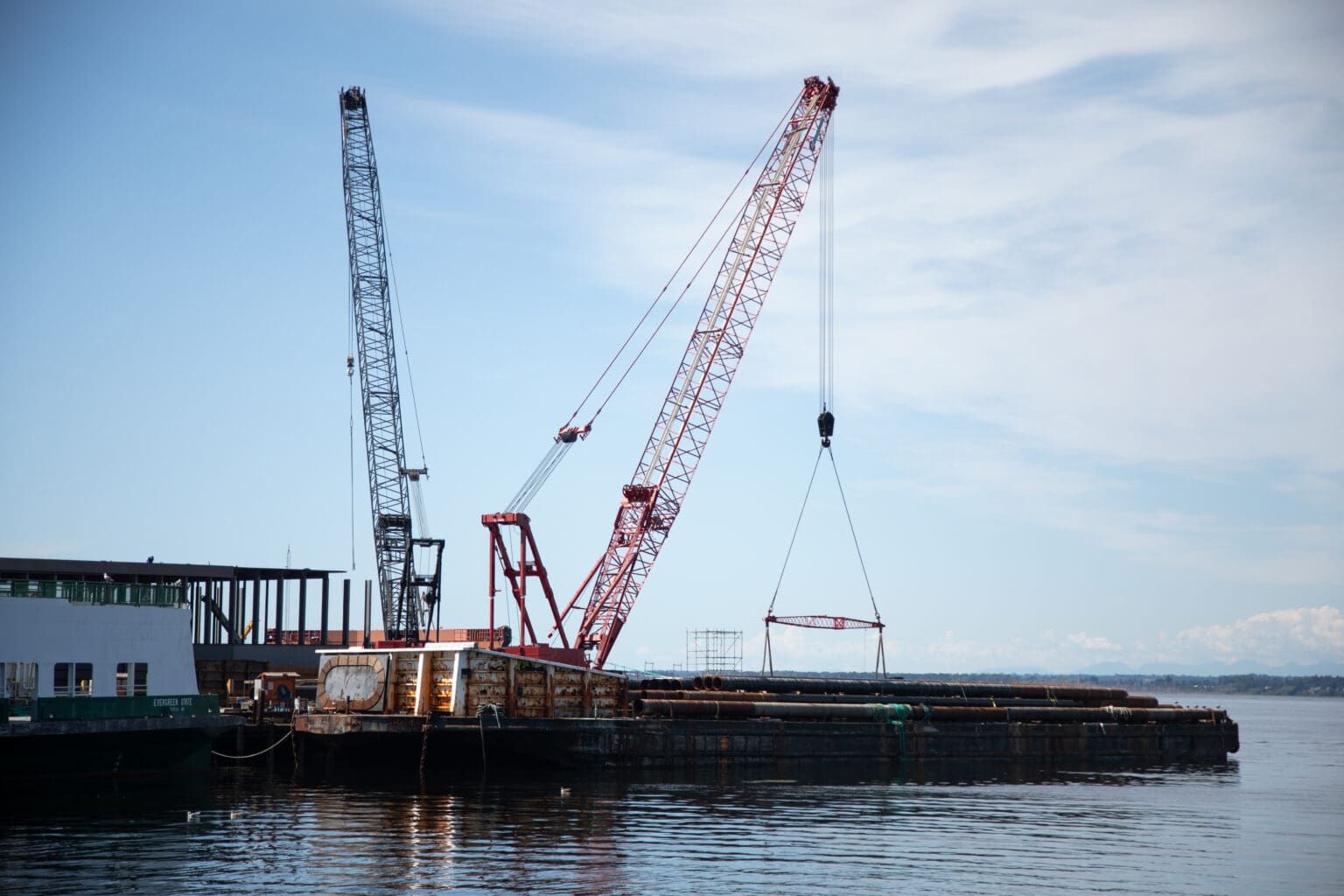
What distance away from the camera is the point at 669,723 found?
63.6 m

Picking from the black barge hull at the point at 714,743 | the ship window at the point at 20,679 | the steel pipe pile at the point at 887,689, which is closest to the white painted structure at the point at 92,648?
the ship window at the point at 20,679

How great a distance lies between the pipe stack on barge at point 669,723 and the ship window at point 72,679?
32.7ft

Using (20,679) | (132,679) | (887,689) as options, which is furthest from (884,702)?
(20,679)

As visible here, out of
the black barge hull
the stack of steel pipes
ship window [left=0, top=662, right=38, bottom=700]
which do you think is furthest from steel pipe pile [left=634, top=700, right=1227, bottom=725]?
ship window [left=0, top=662, right=38, bottom=700]

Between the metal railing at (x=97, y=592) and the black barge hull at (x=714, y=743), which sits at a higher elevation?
the metal railing at (x=97, y=592)

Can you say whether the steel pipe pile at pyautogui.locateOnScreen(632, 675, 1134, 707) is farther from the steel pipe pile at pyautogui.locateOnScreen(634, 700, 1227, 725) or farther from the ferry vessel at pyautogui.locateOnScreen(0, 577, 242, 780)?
the ferry vessel at pyautogui.locateOnScreen(0, 577, 242, 780)

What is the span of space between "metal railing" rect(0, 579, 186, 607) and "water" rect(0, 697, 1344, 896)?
6927 millimetres

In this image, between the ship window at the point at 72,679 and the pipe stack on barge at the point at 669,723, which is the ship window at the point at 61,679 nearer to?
the ship window at the point at 72,679

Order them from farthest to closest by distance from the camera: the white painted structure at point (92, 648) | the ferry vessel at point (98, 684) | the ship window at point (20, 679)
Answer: the white painted structure at point (92, 648)
the ship window at point (20, 679)
the ferry vessel at point (98, 684)

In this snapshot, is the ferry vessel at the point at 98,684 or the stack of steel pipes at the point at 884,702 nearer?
the ferry vessel at the point at 98,684

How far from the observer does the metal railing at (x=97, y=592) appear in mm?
50094

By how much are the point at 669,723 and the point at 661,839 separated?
21.4 metres

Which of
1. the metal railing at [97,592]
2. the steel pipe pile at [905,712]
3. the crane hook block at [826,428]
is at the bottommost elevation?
the steel pipe pile at [905,712]

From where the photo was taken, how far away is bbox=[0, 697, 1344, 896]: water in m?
35.2
